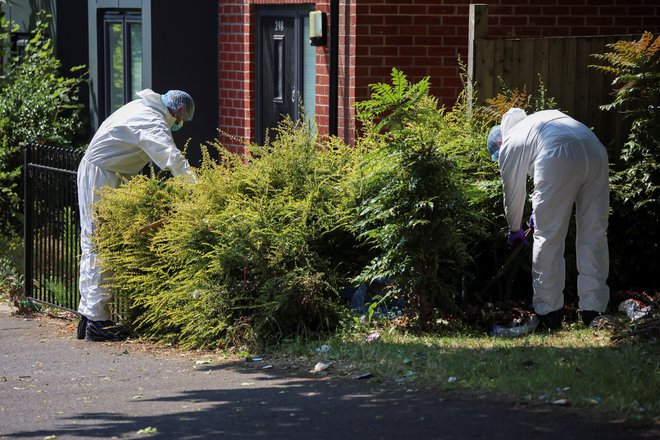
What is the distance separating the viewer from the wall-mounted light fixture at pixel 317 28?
11258 millimetres

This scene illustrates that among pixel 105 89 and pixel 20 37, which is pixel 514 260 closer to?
pixel 105 89

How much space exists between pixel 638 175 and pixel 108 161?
14.0 ft

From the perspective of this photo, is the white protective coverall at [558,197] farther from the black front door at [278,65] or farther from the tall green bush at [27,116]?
the tall green bush at [27,116]

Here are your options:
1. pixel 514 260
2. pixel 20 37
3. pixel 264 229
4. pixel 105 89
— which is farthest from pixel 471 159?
pixel 20 37

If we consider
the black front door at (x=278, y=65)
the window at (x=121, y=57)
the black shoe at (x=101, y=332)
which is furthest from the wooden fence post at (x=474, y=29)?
the window at (x=121, y=57)

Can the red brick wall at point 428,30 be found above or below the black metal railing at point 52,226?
above

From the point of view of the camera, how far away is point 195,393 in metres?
7.30

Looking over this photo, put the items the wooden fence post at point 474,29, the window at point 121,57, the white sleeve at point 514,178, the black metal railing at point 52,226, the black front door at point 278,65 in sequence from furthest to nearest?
the window at point 121,57 → the black front door at point 278,65 → the black metal railing at point 52,226 → the wooden fence post at point 474,29 → the white sleeve at point 514,178

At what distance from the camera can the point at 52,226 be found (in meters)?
10.6

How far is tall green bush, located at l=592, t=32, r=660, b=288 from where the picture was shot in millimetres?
9094

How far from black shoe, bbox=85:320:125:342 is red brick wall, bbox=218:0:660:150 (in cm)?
210

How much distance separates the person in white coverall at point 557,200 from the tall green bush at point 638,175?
32.2 inches

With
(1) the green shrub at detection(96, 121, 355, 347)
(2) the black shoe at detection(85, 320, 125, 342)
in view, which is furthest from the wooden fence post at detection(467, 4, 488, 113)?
(2) the black shoe at detection(85, 320, 125, 342)

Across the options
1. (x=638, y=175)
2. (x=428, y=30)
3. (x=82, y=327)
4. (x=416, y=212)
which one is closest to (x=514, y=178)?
(x=416, y=212)
